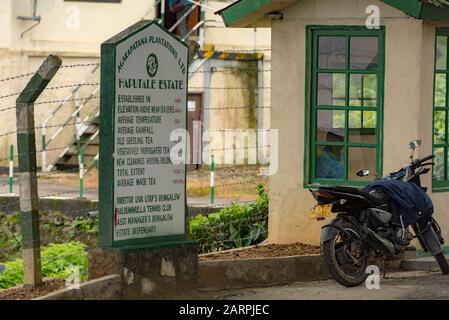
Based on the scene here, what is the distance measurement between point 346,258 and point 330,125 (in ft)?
7.85

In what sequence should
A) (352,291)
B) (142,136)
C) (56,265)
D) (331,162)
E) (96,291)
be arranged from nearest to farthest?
(96,291) → (142,136) → (352,291) → (331,162) → (56,265)

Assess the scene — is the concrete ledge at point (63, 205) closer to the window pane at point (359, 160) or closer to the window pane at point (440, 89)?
the window pane at point (359, 160)

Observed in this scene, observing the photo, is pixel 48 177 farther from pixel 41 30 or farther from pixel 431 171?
pixel 431 171

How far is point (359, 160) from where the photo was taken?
49.0 ft

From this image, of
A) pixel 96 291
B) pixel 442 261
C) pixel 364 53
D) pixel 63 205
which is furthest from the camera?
pixel 63 205

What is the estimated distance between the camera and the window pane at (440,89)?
15.0 m

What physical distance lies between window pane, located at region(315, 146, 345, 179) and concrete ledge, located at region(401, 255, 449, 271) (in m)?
1.20

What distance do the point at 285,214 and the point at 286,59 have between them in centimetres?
170

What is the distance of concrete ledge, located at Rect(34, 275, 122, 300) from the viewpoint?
11234 millimetres

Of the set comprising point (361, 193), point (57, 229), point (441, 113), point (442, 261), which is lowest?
point (57, 229)

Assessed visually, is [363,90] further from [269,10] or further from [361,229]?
[361,229]

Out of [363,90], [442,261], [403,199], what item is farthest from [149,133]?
[442,261]

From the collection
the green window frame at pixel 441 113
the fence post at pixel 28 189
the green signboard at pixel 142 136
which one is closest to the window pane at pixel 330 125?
the green window frame at pixel 441 113

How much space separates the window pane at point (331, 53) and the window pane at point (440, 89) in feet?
3.57
